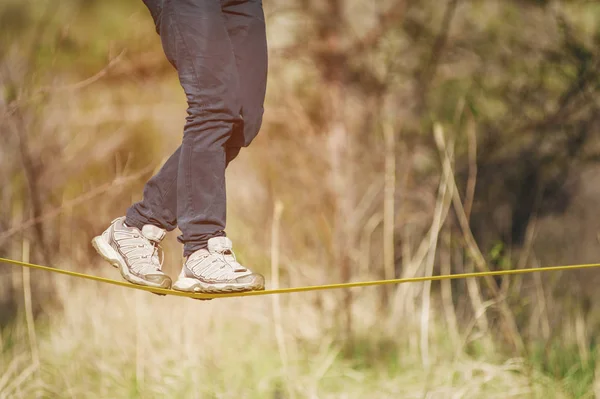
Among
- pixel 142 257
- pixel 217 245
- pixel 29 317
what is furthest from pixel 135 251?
pixel 29 317

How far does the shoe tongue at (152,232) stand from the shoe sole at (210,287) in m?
0.19

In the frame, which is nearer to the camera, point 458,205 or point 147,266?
point 147,266

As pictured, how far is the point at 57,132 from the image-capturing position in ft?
11.2

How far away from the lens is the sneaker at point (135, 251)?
7.58 ft

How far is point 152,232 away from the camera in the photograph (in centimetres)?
238

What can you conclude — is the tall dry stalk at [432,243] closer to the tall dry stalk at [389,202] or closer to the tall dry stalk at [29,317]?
the tall dry stalk at [389,202]

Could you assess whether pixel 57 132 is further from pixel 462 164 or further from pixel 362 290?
pixel 462 164

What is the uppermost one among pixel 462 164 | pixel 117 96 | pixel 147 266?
pixel 117 96

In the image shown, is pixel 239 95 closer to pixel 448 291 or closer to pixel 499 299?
pixel 499 299

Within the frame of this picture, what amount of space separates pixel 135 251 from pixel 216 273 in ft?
0.95

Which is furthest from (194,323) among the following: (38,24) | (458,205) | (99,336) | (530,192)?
(530,192)

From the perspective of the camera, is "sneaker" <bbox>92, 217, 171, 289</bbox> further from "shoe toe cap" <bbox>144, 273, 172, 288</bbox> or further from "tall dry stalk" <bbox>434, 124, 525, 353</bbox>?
"tall dry stalk" <bbox>434, 124, 525, 353</bbox>

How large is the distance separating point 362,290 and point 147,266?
1.35 metres

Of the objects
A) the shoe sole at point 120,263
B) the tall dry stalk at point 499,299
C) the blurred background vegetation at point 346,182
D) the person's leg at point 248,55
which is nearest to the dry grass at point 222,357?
the blurred background vegetation at point 346,182
